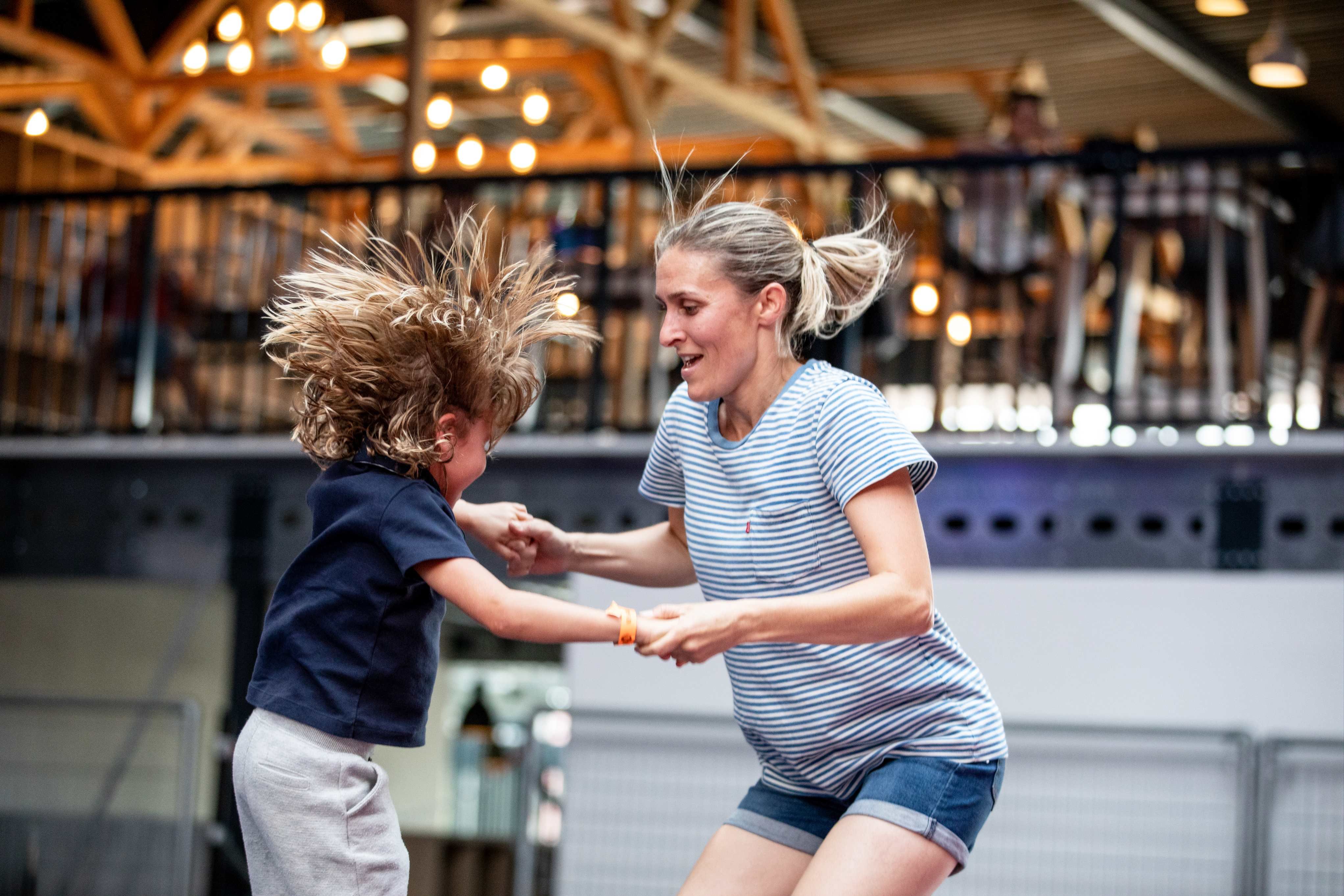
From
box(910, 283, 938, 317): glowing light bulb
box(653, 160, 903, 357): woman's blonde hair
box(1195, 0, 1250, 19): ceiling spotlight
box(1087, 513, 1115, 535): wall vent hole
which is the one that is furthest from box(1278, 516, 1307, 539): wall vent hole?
box(1195, 0, 1250, 19): ceiling spotlight

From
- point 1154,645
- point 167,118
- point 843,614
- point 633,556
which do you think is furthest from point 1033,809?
point 167,118

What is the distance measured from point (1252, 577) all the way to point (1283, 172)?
1.86 metres

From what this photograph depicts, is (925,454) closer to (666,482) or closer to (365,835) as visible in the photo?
(666,482)

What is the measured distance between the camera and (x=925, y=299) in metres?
10.4

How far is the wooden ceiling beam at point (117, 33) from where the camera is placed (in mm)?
10727

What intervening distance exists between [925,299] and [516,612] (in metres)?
8.65

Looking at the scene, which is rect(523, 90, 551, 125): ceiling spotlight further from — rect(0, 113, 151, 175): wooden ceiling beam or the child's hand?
the child's hand

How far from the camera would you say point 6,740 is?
807 cm

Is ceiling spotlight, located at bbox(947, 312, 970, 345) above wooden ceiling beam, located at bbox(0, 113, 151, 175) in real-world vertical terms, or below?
below

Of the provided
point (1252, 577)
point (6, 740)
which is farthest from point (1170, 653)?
point (6, 740)

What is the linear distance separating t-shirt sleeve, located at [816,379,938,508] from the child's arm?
380 mm

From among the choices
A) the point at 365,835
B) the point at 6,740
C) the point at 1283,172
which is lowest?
the point at 6,740

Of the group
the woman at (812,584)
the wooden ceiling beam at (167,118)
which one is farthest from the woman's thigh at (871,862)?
the wooden ceiling beam at (167,118)

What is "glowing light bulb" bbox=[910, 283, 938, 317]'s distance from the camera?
31.3ft
